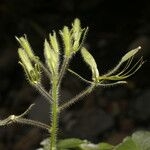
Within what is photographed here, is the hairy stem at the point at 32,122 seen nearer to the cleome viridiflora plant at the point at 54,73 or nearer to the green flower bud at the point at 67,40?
the cleome viridiflora plant at the point at 54,73

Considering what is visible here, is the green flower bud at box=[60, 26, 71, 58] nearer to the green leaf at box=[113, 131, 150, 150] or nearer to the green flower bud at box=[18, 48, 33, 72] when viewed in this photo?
the green flower bud at box=[18, 48, 33, 72]

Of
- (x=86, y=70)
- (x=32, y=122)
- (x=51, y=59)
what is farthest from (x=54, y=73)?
(x=86, y=70)

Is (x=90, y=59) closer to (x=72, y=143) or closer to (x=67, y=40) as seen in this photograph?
(x=67, y=40)

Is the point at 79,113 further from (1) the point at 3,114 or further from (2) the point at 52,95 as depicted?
(2) the point at 52,95

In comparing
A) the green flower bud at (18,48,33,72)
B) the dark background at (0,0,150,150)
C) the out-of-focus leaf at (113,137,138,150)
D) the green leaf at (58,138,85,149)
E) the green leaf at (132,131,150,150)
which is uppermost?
the dark background at (0,0,150,150)

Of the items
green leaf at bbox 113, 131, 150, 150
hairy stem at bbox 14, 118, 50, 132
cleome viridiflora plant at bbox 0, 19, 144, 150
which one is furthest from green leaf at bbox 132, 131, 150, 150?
hairy stem at bbox 14, 118, 50, 132

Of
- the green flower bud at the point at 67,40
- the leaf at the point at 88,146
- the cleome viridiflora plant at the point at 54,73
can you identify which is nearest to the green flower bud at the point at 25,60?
the cleome viridiflora plant at the point at 54,73

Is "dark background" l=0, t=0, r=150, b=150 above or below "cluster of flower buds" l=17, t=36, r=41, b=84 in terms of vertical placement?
above

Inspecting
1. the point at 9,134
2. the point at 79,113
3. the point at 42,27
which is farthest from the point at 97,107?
the point at 42,27
